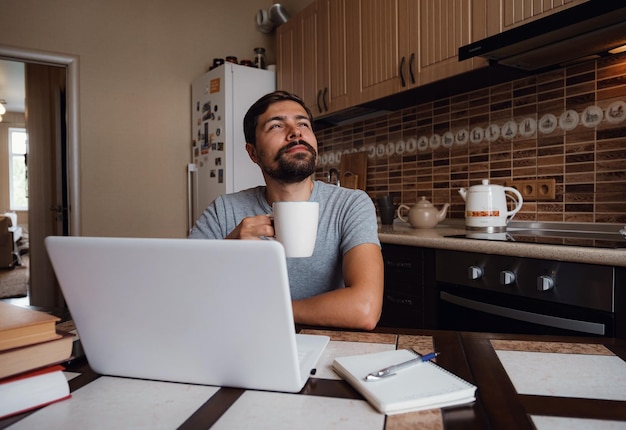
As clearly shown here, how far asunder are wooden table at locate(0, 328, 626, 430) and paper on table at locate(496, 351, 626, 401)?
0.05 feet

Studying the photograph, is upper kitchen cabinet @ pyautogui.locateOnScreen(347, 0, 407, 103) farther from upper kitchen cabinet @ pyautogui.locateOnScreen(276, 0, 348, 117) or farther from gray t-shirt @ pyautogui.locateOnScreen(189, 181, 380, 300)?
gray t-shirt @ pyautogui.locateOnScreen(189, 181, 380, 300)

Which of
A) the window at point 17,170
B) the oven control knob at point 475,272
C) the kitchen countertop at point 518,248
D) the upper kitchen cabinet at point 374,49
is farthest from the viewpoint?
the window at point 17,170

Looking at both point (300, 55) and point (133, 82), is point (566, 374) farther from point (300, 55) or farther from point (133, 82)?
point (133, 82)

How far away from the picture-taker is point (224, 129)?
3.27m

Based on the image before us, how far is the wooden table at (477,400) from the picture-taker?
492 millimetres

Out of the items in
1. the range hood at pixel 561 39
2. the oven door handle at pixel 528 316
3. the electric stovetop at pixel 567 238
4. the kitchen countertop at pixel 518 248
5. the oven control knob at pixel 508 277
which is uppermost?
the range hood at pixel 561 39

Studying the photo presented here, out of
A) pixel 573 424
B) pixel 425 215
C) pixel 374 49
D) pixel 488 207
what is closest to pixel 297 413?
pixel 573 424

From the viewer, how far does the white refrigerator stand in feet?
10.7

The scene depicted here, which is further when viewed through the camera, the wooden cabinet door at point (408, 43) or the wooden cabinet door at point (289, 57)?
the wooden cabinet door at point (289, 57)

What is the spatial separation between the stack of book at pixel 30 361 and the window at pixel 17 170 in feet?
32.8

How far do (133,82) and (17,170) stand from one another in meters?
7.28

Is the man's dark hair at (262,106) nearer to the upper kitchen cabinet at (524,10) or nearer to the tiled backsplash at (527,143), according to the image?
the upper kitchen cabinet at (524,10)

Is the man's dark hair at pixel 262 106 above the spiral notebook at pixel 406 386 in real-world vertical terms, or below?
above

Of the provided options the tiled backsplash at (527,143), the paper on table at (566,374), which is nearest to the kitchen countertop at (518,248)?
the tiled backsplash at (527,143)
